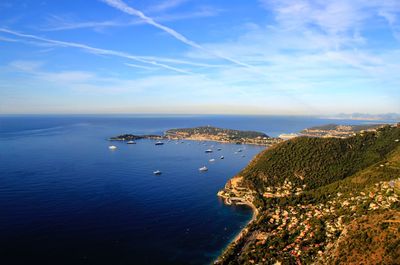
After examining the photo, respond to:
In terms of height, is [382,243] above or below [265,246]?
above

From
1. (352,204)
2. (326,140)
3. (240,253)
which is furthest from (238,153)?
(240,253)

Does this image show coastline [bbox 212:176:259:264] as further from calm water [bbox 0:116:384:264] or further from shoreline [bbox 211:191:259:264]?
calm water [bbox 0:116:384:264]

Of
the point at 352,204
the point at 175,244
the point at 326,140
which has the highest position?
the point at 326,140

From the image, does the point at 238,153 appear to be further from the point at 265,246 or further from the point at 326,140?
the point at 265,246

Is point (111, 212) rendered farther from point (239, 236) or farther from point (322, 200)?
point (322, 200)

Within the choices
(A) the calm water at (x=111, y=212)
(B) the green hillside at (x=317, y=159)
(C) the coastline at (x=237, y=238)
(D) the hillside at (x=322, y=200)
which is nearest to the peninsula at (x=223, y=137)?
(A) the calm water at (x=111, y=212)

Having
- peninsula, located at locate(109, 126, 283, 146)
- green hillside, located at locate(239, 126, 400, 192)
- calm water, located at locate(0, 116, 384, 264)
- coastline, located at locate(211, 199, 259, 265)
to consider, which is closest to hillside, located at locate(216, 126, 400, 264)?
green hillside, located at locate(239, 126, 400, 192)

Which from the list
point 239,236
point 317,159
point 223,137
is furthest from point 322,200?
point 223,137

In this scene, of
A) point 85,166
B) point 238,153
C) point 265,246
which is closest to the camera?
point 265,246
